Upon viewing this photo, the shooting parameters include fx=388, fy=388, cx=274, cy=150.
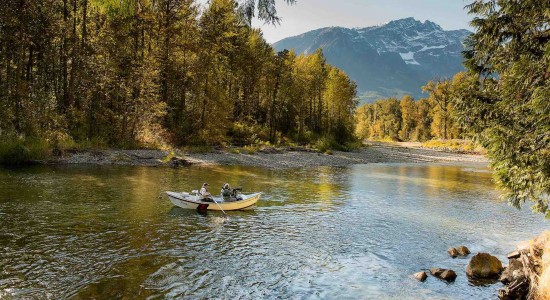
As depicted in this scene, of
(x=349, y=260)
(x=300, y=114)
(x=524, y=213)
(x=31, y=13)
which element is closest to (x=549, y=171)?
(x=349, y=260)

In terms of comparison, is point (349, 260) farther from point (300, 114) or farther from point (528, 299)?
point (300, 114)

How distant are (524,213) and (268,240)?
17.4m

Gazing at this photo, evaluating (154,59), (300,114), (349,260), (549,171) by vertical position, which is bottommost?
(349,260)

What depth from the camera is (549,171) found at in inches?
441

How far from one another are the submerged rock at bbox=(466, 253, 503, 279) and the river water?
17.7 inches

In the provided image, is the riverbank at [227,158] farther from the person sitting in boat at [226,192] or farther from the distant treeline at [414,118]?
the distant treeline at [414,118]

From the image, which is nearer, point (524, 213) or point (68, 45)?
point (524, 213)

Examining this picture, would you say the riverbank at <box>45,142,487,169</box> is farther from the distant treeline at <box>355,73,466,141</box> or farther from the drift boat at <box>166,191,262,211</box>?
the distant treeline at <box>355,73,466,141</box>

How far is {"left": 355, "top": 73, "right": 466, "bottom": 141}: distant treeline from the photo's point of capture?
106 m

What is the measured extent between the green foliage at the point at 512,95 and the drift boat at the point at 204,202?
1194cm

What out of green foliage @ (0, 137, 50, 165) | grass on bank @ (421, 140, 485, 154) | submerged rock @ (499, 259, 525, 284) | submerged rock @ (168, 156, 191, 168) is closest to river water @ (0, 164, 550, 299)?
submerged rock @ (499, 259, 525, 284)

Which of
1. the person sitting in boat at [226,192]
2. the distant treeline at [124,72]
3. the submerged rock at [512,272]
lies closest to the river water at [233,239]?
the submerged rock at [512,272]

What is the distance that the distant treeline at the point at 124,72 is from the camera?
34219 millimetres

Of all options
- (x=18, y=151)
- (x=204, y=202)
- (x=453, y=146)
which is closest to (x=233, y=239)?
(x=204, y=202)
